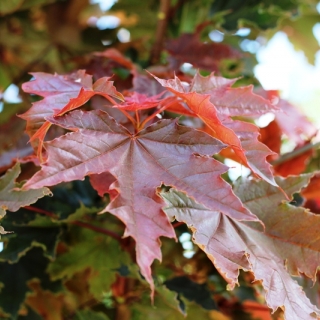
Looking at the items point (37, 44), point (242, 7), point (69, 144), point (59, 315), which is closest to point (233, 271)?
point (69, 144)

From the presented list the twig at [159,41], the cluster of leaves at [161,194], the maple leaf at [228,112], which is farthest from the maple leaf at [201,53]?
the maple leaf at [228,112]

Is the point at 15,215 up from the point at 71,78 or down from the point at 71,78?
down

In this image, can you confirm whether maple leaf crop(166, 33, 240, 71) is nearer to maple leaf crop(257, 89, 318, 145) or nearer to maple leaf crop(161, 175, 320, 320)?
maple leaf crop(257, 89, 318, 145)

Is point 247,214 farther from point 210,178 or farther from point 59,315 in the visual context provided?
point 59,315

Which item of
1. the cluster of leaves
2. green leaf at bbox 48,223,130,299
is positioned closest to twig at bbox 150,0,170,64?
the cluster of leaves

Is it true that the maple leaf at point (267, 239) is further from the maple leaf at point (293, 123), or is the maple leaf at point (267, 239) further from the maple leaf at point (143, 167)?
the maple leaf at point (293, 123)

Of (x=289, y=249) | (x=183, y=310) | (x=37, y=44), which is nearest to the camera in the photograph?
(x=289, y=249)
